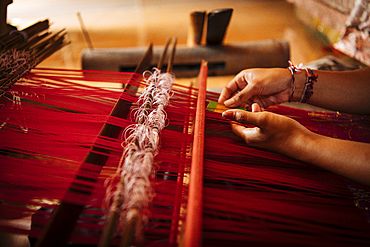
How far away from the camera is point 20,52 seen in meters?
1.24

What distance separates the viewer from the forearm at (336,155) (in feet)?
2.41

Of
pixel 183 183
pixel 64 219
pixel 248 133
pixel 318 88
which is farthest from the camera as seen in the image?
pixel 318 88

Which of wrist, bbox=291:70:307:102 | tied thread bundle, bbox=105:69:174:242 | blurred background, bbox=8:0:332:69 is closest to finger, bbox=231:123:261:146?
tied thread bundle, bbox=105:69:174:242

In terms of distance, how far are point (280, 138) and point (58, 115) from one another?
882 millimetres

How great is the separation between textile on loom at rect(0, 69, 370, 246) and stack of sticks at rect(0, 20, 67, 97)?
0.38ft

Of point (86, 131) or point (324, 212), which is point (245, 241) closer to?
point (324, 212)

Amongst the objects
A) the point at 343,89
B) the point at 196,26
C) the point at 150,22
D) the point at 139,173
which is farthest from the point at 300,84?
the point at 150,22

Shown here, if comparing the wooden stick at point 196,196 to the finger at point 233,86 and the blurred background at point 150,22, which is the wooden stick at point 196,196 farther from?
the blurred background at point 150,22

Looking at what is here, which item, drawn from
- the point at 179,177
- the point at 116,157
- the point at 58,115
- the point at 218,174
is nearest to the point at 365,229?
the point at 218,174

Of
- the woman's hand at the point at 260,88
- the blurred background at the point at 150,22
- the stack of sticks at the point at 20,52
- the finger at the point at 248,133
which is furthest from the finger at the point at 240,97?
the blurred background at the point at 150,22

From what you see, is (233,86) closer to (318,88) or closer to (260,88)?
(260,88)

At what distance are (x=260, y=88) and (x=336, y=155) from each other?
42cm

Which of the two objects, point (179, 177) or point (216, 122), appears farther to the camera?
point (216, 122)

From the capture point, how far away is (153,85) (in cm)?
99
